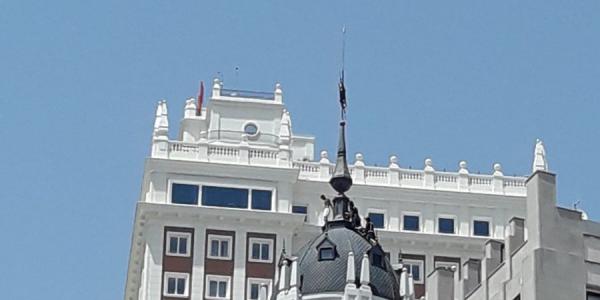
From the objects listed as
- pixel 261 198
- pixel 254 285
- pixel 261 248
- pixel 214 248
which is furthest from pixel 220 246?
pixel 261 198

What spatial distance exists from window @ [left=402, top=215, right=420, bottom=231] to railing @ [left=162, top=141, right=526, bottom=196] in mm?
2446

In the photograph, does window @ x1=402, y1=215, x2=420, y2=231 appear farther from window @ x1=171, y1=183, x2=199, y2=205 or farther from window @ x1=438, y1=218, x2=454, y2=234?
window @ x1=171, y1=183, x2=199, y2=205

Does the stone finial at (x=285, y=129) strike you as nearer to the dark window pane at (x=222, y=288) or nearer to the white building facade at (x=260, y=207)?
the white building facade at (x=260, y=207)

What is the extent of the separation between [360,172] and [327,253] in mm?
65471

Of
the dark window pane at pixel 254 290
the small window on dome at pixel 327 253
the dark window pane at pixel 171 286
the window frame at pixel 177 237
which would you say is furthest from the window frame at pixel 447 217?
the small window on dome at pixel 327 253

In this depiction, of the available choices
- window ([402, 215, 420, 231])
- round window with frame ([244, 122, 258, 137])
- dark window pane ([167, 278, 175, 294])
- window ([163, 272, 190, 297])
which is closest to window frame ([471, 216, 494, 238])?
window ([402, 215, 420, 231])

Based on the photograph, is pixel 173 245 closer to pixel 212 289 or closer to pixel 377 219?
pixel 212 289

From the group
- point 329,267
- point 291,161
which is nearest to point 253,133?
point 291,161

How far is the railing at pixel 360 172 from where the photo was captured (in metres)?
159

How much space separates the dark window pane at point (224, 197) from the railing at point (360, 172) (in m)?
2.22

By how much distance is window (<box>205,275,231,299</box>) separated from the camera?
502 ft

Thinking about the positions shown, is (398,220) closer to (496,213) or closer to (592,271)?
(496,213)

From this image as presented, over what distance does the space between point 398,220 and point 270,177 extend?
10.5 metres

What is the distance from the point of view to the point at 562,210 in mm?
67312
